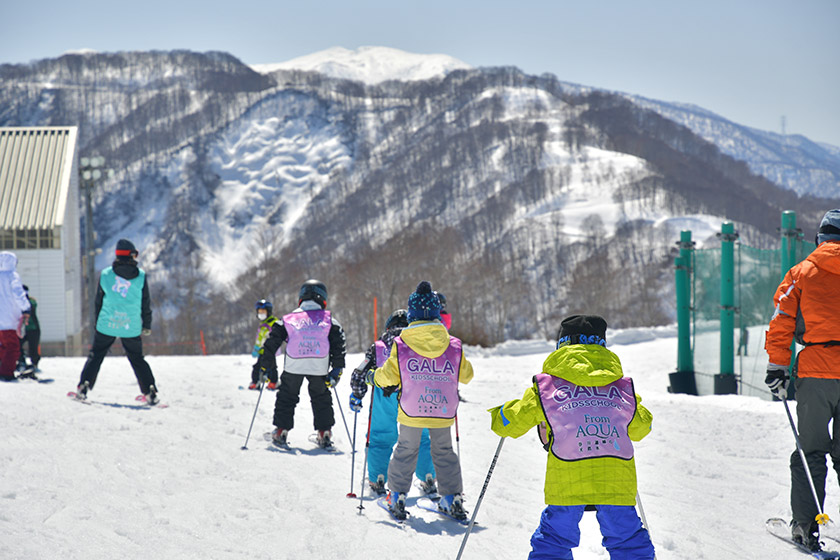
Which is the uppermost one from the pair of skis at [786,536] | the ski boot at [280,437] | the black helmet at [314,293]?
the black helmet at [314,293]

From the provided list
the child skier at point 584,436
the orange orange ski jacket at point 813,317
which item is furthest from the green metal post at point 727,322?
the child skier at point 584,436

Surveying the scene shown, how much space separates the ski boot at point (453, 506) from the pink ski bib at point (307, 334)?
2650mm

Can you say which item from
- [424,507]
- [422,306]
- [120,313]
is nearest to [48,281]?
[120,313]

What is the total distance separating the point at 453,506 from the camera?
562cm

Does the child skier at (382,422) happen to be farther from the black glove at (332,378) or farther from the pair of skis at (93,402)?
the pair of skis at (93,402)

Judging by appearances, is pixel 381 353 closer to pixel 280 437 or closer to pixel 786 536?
pixel 280 437

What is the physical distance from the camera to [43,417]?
741 centimetres

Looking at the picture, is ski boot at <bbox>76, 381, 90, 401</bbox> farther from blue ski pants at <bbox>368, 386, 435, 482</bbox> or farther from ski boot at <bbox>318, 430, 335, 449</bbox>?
blue ski pants at <bbox>368, 386, 435, 482</bbox>

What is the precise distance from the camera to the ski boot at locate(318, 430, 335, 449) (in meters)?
7.92

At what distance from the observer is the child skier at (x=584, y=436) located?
3949mm

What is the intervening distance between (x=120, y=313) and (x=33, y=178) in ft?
98.5

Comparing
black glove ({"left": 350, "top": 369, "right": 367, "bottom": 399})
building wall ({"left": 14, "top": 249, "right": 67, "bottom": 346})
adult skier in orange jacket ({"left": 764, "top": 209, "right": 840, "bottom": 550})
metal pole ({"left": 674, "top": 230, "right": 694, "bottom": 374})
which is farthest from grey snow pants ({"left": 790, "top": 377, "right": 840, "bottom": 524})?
building wall ({"left": 14, "top": 249, "right": 67, "bottom": 346})

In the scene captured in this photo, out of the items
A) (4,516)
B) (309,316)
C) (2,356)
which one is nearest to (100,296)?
(2,356)

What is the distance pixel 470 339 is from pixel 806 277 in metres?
20.7
